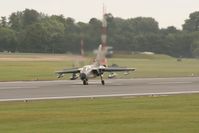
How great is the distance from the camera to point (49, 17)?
530 ft

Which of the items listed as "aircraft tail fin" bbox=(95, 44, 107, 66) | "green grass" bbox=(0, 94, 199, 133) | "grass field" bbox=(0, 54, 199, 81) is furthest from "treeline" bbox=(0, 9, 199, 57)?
"green grass" bbox=(0, 94, 199, 133)

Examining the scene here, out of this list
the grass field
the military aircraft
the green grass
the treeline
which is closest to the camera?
the green grass

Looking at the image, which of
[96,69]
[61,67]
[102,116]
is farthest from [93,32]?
[102,116]

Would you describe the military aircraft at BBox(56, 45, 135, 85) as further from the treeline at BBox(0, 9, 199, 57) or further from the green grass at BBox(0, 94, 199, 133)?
the treeline at BBox(0, 9, 199, 57)

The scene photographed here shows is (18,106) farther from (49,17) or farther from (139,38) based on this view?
(49,17)

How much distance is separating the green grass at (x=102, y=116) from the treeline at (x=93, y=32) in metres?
70.0

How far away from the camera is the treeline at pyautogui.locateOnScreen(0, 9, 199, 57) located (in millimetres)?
118100

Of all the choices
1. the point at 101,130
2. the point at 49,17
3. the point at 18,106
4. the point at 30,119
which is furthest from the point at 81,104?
the point at 49,17

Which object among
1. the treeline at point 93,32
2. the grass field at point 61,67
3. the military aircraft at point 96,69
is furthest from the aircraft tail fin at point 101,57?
the treeline at point 93,32

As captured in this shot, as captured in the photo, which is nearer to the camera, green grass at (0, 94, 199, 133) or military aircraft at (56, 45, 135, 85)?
green grass at (0, 94, 199, 133)

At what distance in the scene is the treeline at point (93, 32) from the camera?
387 ft

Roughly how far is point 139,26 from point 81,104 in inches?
5673

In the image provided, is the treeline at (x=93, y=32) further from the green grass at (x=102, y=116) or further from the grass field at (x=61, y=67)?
the green grass at (x=102, y=116)

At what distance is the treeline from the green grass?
70.0 m
